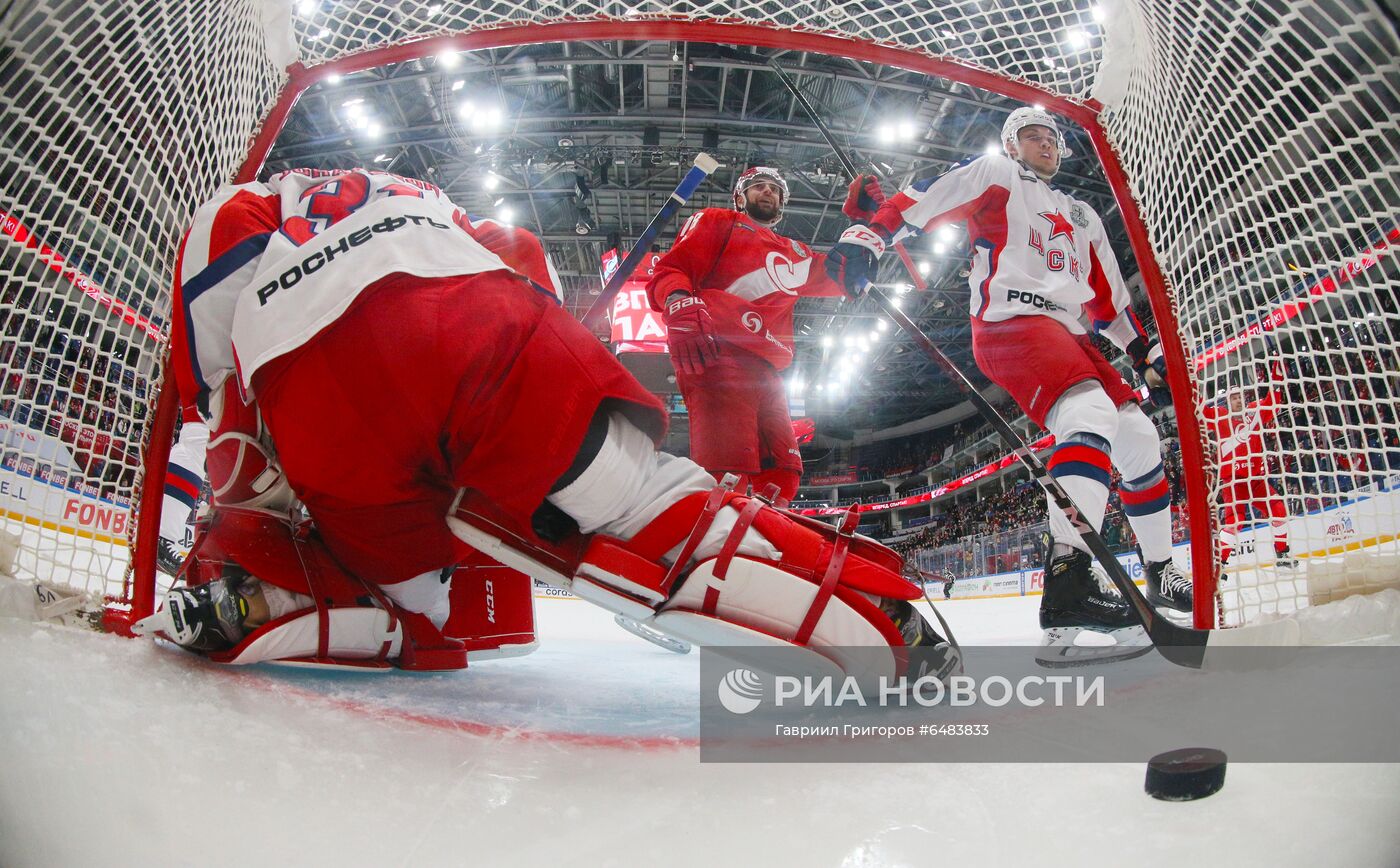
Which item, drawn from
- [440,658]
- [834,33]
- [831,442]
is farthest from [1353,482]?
[831,442]

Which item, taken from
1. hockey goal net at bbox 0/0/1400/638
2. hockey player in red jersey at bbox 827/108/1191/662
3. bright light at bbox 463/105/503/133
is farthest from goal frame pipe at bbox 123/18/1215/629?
bright light at bbox 463/105/503/133

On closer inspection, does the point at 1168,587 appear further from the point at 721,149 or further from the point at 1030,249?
the point at 721,149

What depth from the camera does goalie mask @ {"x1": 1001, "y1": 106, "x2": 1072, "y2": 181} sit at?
131cm

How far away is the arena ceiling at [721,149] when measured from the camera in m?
1.79

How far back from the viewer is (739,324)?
1.51 m

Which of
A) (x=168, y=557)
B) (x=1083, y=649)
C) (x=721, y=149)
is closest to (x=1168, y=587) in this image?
(x=1083, y=649)

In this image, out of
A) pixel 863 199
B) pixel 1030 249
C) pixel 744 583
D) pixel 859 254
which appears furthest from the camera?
pixel 863 199

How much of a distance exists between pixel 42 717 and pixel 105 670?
15 centimetres

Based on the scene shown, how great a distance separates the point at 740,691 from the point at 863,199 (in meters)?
1.23

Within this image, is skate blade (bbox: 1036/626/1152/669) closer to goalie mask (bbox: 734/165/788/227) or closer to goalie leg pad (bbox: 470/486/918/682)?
goalie leg pad (bbox: 470/486/918/682)

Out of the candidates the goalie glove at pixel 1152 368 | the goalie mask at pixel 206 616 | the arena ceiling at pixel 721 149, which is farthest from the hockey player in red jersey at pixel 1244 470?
the goalie mask at pixel 206 616

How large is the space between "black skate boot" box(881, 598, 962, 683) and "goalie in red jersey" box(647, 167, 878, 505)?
0.80m

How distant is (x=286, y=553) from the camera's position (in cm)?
69

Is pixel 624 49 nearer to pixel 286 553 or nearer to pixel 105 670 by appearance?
pixel 286 553
